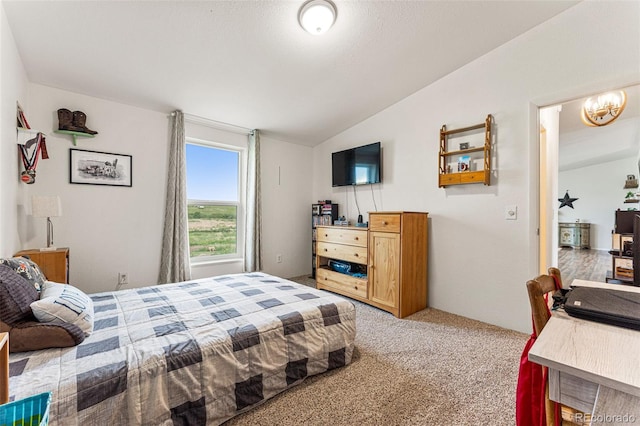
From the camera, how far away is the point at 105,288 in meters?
2.94

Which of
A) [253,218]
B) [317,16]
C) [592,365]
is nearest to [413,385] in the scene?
[592,365]

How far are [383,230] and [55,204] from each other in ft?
10.2

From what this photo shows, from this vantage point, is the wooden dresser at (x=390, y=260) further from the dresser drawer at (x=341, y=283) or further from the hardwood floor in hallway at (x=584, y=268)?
the hardwood floor in hallway at (x=584, y=268)

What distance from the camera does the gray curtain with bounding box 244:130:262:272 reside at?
3.93m

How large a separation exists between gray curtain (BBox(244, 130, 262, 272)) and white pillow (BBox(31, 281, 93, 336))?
7.92 feet

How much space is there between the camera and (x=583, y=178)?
870 cm

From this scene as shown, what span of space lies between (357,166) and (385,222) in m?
1.22

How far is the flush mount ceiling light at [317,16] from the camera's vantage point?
194cm

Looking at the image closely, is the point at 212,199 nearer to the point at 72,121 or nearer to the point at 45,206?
the point at 72,121

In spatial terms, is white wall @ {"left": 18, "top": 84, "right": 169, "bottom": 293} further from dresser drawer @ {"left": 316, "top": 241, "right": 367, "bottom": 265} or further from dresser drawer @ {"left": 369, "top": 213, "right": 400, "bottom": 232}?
dresser drawer @ {"left": 369, "top": 213, "right": 400, "bottom": 232}

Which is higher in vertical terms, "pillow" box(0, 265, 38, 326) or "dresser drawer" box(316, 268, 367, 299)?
"pillow" box(0, 265, 38, 326)

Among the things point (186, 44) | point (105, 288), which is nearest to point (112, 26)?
point (186, 44)

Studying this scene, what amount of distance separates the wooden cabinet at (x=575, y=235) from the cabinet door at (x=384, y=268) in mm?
9438

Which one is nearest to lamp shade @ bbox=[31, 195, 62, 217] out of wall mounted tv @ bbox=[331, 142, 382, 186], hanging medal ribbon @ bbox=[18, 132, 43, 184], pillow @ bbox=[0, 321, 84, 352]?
hanging medal ribbon @ bbox=[18, 132, 43, 184]
